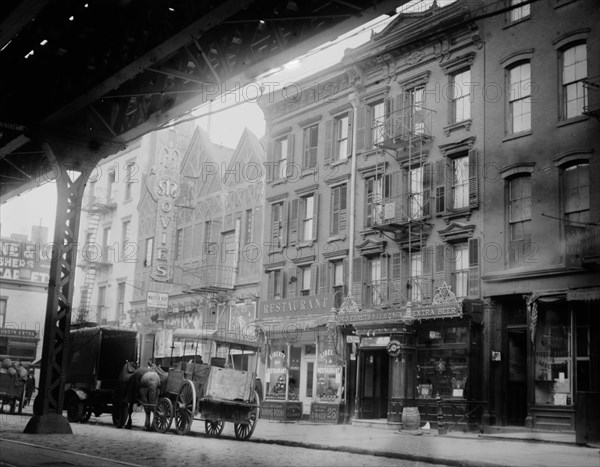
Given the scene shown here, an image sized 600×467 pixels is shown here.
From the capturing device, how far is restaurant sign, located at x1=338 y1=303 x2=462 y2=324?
27.0 meters

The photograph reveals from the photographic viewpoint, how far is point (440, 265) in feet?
94.5

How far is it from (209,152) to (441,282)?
1992cm

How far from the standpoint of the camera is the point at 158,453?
15.3 metres

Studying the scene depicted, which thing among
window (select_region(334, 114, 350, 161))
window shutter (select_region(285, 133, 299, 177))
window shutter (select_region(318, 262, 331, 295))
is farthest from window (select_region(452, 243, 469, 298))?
window shutter (select_region(285, 133, 299, 177))

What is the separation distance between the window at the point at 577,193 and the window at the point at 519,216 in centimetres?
144

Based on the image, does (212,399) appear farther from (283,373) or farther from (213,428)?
(283,373)

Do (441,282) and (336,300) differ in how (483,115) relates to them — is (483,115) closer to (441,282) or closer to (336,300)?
(441,282)

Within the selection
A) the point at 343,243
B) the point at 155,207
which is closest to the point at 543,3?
the point at 343,243

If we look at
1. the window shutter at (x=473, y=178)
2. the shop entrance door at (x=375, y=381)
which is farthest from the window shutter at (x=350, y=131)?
the shop entrance door at (x=375, y=381)

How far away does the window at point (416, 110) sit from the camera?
100.0 feet

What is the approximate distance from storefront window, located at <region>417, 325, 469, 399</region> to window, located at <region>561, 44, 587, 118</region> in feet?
26.3

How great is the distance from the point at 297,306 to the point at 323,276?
1.69m

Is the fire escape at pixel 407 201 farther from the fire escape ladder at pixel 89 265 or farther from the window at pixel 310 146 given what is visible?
the fire escape ladder at pixel 89 265

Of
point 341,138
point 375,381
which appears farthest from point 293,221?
point 375,381
